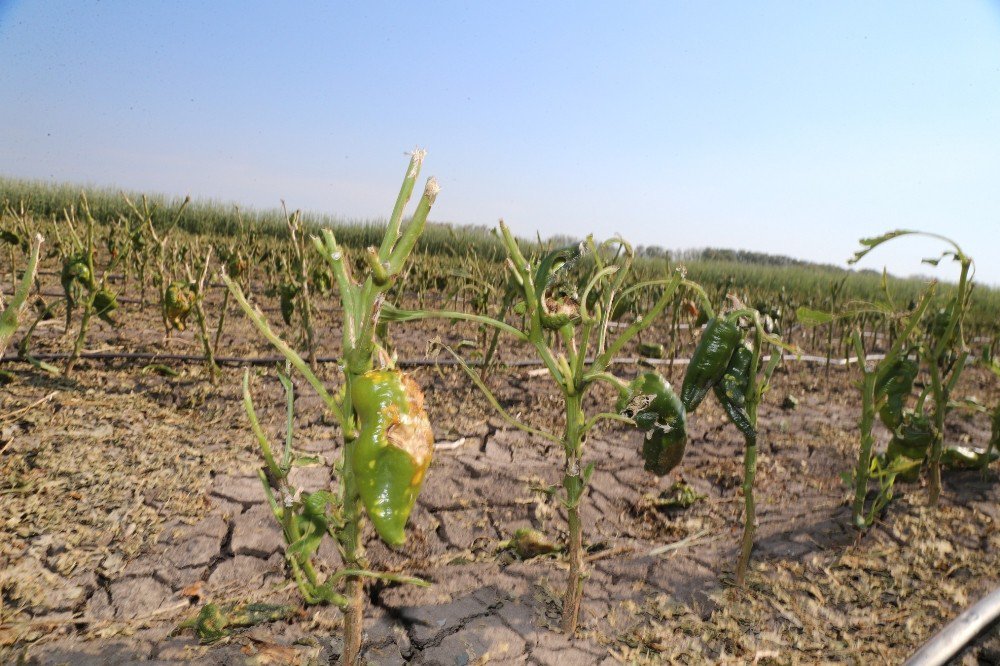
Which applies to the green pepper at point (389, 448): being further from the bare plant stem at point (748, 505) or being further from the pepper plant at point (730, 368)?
the bare plant stem at point (748, 505)

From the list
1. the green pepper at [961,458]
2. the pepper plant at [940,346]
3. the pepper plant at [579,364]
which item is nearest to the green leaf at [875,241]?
the pepper plant at [940,346]

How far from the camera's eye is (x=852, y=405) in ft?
15.7

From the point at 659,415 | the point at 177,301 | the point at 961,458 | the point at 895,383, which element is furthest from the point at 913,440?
the point at 177,301

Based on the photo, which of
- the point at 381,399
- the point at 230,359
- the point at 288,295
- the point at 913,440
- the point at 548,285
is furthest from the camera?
the point at 288,295

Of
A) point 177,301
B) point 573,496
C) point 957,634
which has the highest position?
point 177,301

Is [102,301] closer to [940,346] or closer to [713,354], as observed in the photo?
[713,354]

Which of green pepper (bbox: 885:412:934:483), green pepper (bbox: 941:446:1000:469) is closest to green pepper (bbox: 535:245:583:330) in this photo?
green pepper (bbox: 885:412:934:483)

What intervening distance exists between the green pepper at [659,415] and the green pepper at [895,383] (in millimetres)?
1117

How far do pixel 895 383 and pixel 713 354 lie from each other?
1058 mm

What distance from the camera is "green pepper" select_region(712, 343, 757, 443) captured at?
177 centimetres

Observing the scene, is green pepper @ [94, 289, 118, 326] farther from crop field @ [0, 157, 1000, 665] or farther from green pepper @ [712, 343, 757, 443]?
green pepper @ [712, 343, 757, 443]

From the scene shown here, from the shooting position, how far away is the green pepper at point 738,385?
1771 mm

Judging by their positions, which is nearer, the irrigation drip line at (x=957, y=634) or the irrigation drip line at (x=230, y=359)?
the irrigation drip line at (x=957, y=634)

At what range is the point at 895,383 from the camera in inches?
91.6
